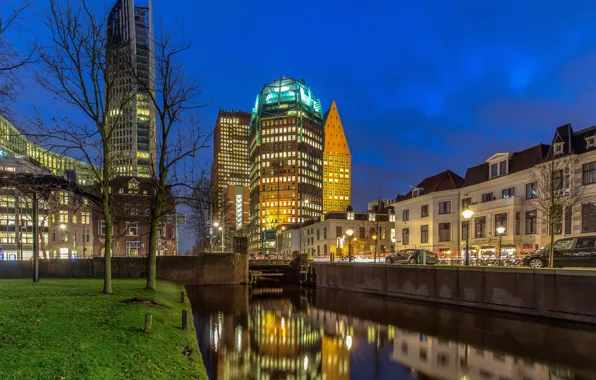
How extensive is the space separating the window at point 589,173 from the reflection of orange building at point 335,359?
30.7 m

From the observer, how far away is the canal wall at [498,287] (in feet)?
68.1

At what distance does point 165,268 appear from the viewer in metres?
48.3

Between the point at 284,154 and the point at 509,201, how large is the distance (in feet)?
473

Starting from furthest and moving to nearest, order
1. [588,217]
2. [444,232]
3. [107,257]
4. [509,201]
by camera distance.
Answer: [444,232]
[509,201]
[588,217]
[107,257]

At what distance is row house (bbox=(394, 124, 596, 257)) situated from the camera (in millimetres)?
35031

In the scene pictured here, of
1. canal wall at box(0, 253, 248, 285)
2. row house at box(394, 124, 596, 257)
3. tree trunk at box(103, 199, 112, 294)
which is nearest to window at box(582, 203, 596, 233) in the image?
row house at box(394, 124, 596, 257)

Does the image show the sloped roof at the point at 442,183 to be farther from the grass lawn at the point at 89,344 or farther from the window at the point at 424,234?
the grass lawn at the point at 89,344

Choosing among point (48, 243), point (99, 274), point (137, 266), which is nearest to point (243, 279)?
point (137, 266)

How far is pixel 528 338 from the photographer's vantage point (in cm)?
1848

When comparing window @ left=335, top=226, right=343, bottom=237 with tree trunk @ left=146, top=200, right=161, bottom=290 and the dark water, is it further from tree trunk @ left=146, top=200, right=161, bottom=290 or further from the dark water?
tree trunk @ left=146, top=200, right=161, bottom=290

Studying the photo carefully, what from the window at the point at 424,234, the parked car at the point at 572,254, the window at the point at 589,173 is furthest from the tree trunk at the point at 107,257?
the window at the point at 424,234

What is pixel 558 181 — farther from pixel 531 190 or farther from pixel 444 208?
pixel 444 208

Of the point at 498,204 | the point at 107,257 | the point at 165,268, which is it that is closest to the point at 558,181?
the point at 498,204

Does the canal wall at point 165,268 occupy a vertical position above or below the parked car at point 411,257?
below
